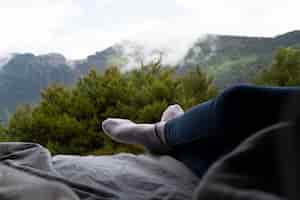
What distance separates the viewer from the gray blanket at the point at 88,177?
0.39 meters

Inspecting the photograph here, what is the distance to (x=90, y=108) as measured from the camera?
8.87 feet

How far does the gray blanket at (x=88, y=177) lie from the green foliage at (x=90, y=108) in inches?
71.1

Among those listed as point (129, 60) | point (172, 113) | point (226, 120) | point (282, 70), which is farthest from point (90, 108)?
point (226, 120)

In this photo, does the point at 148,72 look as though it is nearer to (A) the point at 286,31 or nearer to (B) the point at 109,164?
(A) the point at 286,31

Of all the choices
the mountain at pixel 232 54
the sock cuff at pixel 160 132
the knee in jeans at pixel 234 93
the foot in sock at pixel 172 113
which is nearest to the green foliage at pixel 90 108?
the mountain at pixel 232 54

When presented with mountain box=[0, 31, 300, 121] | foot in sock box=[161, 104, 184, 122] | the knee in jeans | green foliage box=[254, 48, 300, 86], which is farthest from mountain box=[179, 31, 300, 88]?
the knee in jeans

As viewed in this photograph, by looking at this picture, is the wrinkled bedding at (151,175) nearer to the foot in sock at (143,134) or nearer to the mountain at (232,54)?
the foot in sock at (143,134)

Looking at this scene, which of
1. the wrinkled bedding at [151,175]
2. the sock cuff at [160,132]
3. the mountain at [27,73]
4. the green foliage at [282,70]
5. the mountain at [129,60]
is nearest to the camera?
the wrinkled bedding at [151,175]

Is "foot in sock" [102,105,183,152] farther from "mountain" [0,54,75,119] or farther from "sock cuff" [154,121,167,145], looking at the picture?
"mountain" [0,54,75,119]

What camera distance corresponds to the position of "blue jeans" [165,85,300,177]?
13.7 inches

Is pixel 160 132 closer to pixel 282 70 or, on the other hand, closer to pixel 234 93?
pixel 234 93

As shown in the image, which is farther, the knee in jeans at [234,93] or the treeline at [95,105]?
the treeline at [95,105]

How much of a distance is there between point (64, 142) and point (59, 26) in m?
5.19

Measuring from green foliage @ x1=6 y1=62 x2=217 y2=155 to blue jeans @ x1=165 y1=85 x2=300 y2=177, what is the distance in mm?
1879
